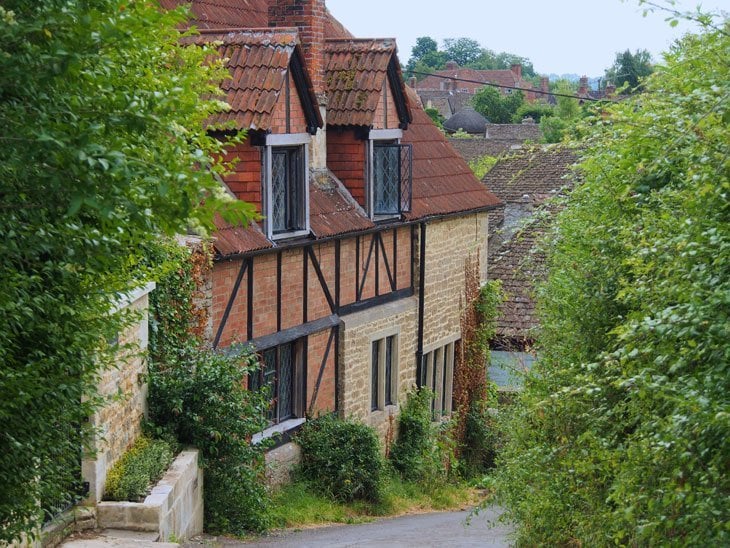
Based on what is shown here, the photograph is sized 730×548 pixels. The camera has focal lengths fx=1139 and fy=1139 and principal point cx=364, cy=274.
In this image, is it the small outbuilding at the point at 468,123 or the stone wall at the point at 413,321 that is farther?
the small outbuilding at the point at 468,123

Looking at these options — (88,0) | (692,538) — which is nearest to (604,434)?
(692,538)

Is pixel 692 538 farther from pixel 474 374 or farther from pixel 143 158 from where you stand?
pixel 474 374

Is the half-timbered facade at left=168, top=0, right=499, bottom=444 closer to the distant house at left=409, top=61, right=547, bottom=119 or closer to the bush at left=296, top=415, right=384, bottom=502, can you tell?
the bush at left=296, top=415, right=384, bottom=502

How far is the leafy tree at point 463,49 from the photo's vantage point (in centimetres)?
16650

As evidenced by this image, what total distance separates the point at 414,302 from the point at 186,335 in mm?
6745

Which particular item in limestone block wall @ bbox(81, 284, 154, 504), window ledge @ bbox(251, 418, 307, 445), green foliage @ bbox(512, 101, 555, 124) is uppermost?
green foliage @ bbox(512, 101, 555, 124)

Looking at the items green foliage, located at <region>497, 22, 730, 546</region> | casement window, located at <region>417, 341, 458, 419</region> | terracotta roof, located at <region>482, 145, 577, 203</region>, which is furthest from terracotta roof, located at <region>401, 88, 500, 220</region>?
green foliage, located at <region>497, 22, 730, 546</region>

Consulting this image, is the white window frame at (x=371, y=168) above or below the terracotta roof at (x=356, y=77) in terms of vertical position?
below

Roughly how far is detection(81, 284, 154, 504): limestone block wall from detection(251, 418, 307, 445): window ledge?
2846 mm

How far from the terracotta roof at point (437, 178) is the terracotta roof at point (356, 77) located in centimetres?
198

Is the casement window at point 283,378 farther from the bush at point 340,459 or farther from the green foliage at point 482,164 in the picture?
the green foliage at point 482,164

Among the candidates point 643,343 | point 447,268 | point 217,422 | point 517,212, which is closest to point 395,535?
point 217,422

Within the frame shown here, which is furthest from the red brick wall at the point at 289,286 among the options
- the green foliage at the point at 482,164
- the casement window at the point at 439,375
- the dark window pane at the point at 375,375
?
the green foliage at the point at 482,164

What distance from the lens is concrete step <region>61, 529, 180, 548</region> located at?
8.45m
